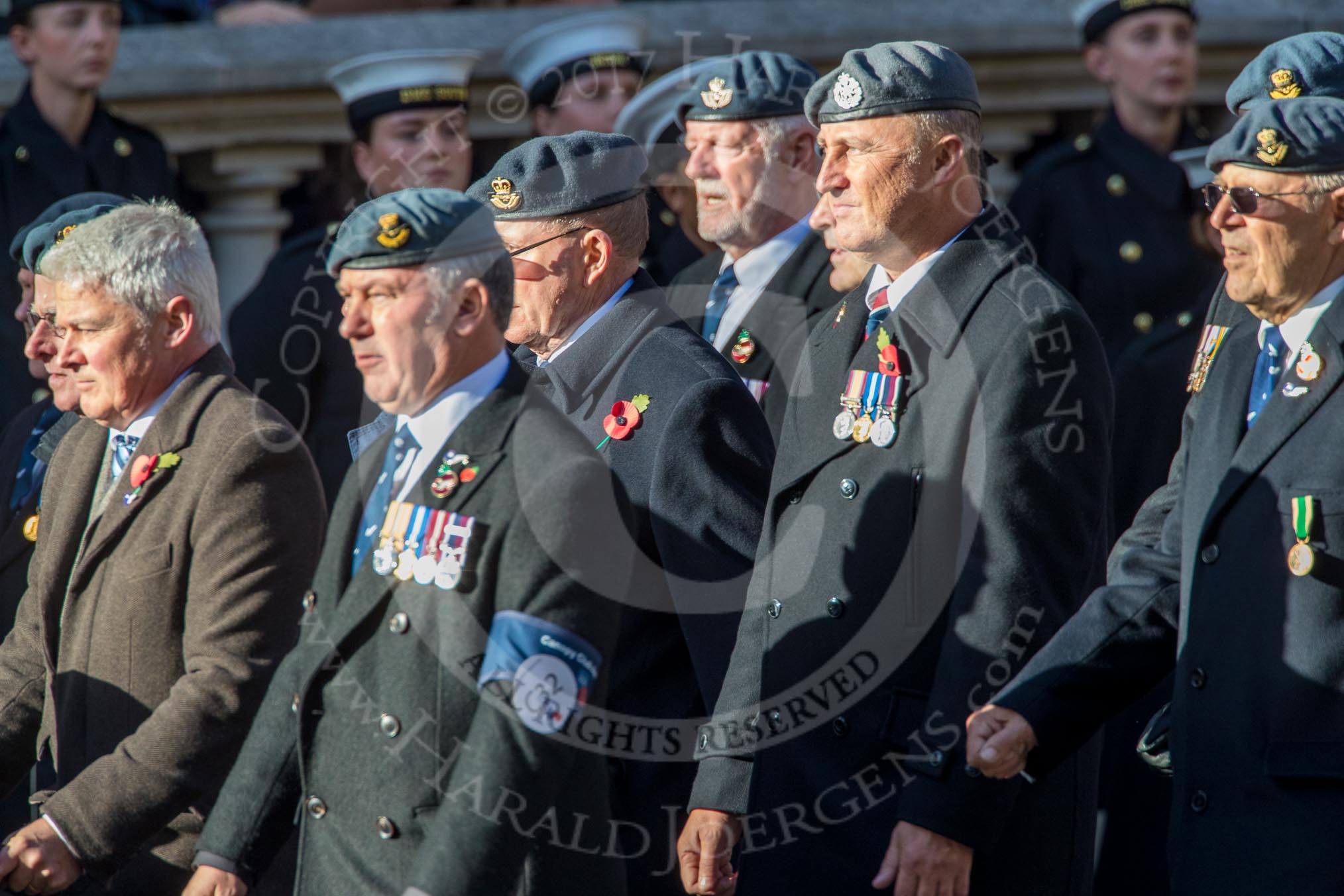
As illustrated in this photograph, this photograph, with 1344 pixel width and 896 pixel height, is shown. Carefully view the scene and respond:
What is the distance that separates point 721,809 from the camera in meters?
3.65

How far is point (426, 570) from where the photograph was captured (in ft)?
9.89

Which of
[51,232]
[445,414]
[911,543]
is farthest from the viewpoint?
[51,232]

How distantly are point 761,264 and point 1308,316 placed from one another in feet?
6.60

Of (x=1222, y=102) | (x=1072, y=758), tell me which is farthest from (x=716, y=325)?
(x=1222, y=102)

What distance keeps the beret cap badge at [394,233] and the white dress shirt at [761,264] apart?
6.44ft

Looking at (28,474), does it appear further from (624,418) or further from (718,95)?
(718,95)

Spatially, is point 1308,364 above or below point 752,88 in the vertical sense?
below

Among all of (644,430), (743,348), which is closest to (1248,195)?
(644,430)

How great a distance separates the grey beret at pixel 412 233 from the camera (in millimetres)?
3061

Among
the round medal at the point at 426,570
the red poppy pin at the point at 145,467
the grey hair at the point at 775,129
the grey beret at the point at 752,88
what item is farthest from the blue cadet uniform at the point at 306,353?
the round medal at the point at 426,570

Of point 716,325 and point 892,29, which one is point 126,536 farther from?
point 892,29

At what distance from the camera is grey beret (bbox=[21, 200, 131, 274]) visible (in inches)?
179

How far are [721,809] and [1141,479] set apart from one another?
2322mm

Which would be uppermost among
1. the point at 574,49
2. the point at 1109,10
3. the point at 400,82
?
the point at 1109,10
